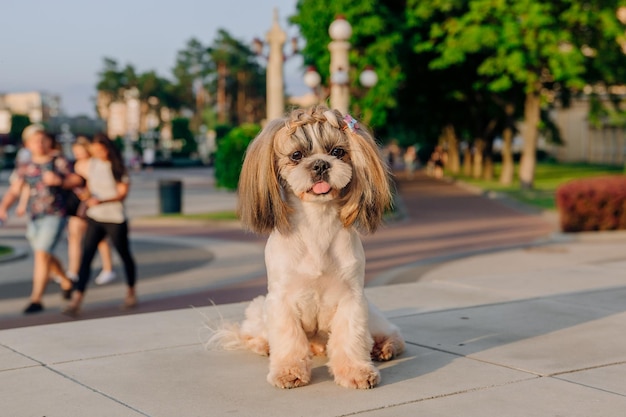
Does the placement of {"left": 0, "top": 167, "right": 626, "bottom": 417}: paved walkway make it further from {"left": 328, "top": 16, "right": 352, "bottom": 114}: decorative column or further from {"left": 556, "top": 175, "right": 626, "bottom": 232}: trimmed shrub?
{"left": 328, "top": 16, "right": 352, "bottom": 114}: decorative column

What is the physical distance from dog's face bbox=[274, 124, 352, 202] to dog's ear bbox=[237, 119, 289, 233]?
51mm

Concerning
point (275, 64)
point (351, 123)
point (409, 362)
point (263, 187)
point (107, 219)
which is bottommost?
point (409, 362)

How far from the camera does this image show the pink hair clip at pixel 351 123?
4812mm

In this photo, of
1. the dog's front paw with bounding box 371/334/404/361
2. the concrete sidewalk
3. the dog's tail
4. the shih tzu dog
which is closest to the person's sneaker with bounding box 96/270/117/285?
the concrete sidewalk

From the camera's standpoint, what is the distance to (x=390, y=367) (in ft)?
Result: 17.7

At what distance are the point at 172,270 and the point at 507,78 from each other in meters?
26.1

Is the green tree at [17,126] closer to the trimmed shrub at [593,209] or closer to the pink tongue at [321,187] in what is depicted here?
the trimmed shrub at [593,209]

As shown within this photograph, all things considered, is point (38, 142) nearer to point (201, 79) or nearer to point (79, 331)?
point (79, 331)

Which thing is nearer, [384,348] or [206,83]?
[384,348]

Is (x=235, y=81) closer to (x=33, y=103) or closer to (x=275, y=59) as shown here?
(x=33, y=103)

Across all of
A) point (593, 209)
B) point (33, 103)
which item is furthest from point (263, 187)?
point (33, 103)

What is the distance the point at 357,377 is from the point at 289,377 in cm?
35

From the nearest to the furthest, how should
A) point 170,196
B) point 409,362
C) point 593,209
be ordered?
point 409,362 → point 593,209 → point 170,196

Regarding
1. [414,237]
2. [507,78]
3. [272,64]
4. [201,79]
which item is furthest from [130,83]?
[414,237]
